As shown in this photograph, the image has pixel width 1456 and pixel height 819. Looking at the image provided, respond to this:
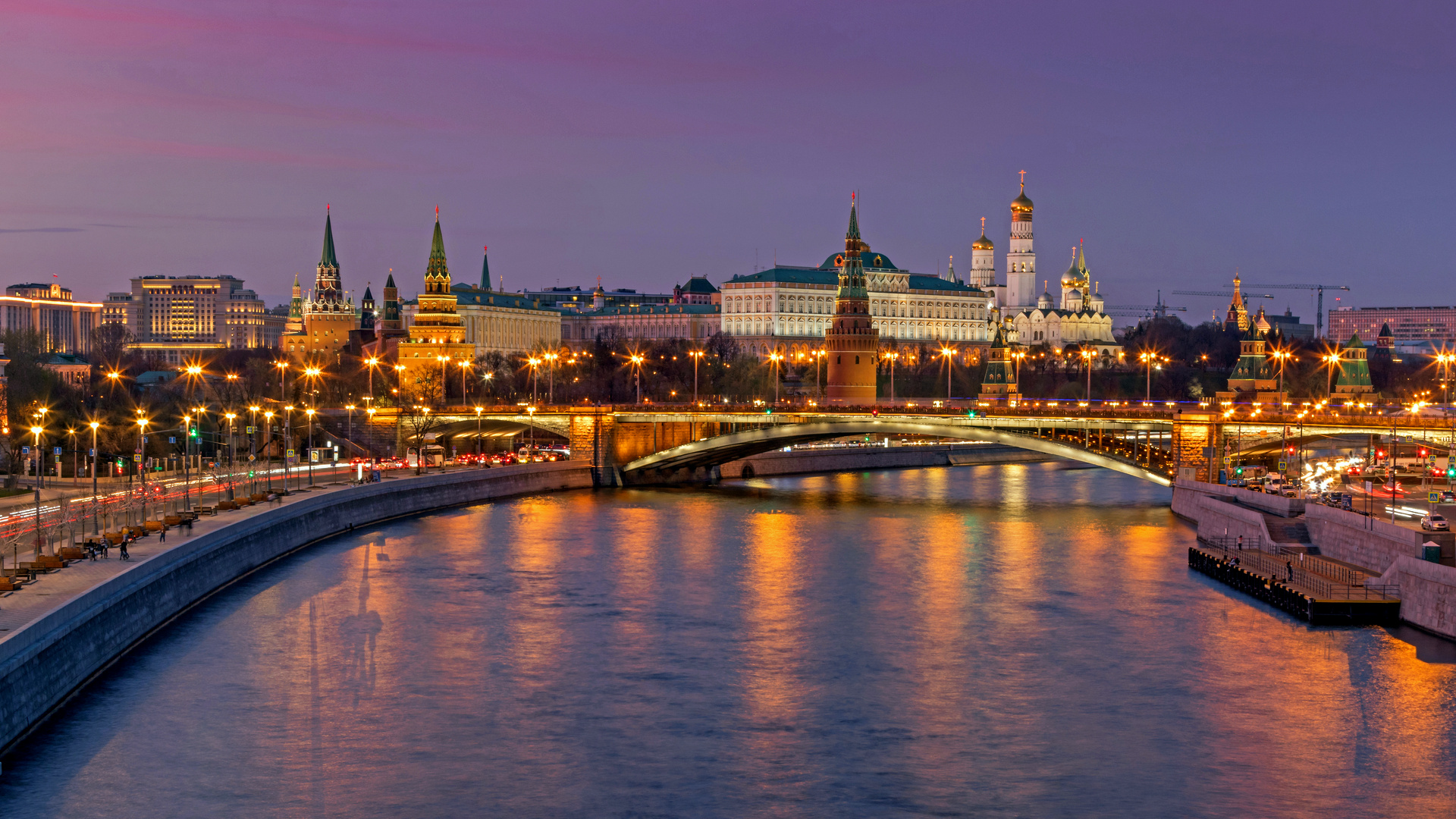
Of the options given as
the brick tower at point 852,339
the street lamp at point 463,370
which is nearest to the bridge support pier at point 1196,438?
the street lamp at point 463,370

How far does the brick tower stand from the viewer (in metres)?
110

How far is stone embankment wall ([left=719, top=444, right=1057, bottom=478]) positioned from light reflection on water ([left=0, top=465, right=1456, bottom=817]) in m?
32.2

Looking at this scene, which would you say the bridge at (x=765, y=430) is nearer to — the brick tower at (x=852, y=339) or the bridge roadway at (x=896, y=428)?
the bridge roadway at (x=896, y=428)

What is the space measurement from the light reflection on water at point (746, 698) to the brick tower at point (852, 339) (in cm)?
6629

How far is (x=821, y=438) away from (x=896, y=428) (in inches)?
168

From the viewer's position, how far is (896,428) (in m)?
63.5

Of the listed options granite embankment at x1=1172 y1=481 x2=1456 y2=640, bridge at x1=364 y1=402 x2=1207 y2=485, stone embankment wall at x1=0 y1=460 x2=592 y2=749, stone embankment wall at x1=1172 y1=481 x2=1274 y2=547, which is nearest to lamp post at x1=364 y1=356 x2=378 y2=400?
bridge at x1=364 y1=402 x2=1207 y2=485

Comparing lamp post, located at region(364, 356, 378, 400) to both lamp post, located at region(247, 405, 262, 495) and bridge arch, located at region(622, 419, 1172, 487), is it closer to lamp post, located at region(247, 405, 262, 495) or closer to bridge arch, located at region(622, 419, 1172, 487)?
lamp post, located at region(247, 405, 262, 495)

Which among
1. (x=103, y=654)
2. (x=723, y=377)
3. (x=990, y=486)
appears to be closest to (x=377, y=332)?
(x=723, y=377)

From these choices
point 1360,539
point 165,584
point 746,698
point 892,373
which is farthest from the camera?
point 892,373

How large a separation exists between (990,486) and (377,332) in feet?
364

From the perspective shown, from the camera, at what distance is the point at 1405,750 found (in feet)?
79.4

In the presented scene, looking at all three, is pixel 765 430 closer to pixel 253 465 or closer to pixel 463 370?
pixel 253 465

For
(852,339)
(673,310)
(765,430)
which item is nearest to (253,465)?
(765,430)
